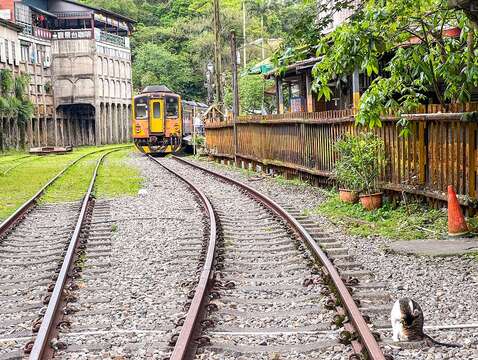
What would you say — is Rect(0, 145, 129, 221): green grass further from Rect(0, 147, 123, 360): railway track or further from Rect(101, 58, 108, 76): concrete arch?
Rect(101, 58, 108, 76): concrete arch

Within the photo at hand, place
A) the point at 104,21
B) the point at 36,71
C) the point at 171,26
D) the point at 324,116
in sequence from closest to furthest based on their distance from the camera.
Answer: the point at 324,116 < the point at 36,71 < the point at 104,21 < the point at 171,26

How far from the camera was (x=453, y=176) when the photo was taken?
11062 mm

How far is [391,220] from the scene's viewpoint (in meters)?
11.8

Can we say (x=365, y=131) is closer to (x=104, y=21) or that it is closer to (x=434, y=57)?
(x=434, y=57)

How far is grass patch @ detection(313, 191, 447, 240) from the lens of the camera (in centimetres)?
1052

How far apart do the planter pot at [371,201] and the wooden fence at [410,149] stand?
252 mm

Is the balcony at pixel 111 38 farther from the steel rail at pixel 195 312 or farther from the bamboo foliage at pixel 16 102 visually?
the steel rail at pixel 195 312

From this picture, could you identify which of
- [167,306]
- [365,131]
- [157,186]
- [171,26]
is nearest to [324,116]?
[365,131]

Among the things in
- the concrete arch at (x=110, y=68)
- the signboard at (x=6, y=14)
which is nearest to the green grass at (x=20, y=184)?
the signboard at (x=6, y=14)

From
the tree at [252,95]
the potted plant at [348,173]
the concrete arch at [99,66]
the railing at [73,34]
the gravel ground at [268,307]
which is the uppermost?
the railing at [73,34]

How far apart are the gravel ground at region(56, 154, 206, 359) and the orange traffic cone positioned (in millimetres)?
3184

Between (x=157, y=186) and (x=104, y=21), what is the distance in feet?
173

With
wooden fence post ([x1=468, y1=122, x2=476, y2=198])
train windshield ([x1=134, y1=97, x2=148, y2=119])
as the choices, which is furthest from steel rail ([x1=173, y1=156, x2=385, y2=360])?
train windshield ([x1=134, y1=97, x2=148, y2=119])

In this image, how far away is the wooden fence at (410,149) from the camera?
10.7 m
